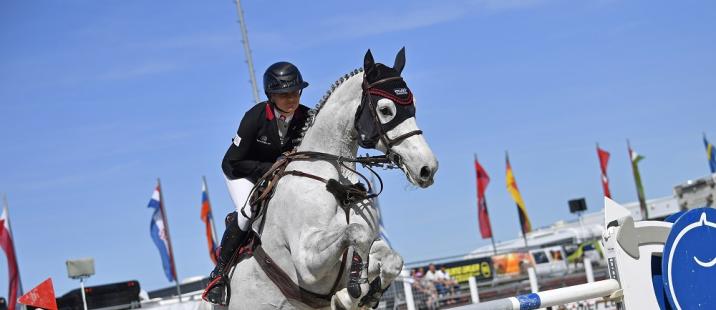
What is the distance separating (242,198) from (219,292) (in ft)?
2.21

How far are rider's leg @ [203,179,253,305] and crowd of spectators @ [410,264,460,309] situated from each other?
42.2 ft

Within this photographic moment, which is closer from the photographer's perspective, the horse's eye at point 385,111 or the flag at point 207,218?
the horse's eye at point 385,111

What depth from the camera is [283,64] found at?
6.32 meters

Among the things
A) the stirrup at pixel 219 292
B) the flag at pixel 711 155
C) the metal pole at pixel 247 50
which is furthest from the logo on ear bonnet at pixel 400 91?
the flag at pixel 711 155

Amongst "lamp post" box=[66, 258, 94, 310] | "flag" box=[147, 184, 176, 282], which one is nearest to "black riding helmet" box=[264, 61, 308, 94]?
"lamp post" box=[66, 258, 94, 310]

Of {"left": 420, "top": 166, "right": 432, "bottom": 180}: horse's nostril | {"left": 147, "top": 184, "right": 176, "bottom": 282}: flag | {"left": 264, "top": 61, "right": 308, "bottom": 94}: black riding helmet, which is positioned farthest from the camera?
{"left": 147, "top": 184, "right": 176, "bottom": 282}: flag

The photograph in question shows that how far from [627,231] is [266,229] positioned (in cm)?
260

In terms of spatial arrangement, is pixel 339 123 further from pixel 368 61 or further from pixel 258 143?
pixel 258 143

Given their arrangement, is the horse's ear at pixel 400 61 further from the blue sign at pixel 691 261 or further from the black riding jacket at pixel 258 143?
the blue sign at pixel 691 261

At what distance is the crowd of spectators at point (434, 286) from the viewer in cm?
2017

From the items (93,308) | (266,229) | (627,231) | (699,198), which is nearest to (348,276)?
(266,229)

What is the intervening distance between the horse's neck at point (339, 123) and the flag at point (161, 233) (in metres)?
18.1

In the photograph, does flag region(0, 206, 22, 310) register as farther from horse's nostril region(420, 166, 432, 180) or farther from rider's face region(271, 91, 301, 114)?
horse's nostril region(420, 166, 432, 180)

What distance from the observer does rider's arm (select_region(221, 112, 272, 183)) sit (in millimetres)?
6238
